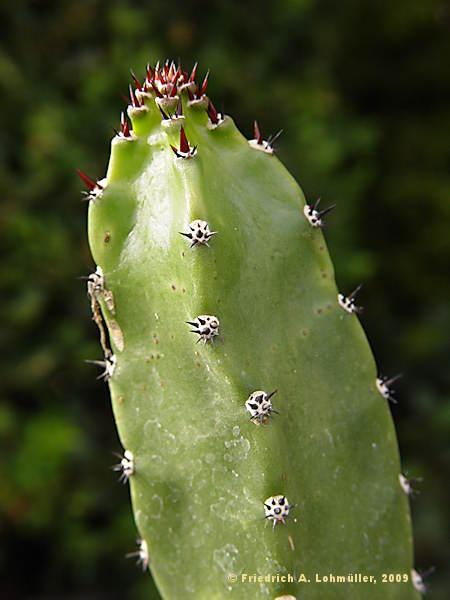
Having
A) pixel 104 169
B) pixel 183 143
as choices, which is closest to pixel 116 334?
pixel 183 143

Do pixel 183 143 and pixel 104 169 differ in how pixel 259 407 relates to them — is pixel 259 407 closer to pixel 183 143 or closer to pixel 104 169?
pixel 183 143

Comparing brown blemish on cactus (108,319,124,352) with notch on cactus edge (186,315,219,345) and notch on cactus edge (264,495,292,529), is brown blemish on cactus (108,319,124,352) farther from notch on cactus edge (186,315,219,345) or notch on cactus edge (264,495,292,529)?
notch on cactus edge (264,495,292,529)

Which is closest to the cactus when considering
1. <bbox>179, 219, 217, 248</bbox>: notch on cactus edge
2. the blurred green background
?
<bbox>179, 219, 217, 248</bbox>: notch on cactus edge

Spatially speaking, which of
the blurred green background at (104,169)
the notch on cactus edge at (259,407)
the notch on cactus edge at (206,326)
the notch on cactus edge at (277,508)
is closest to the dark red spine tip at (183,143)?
the notch on cactus edge at (206,326)

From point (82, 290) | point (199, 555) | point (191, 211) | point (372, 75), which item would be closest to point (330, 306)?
point (191, 211)

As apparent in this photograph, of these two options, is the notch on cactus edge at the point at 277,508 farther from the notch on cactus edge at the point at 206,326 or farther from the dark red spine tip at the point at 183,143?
the dark red spine tip at the point at 183,143
